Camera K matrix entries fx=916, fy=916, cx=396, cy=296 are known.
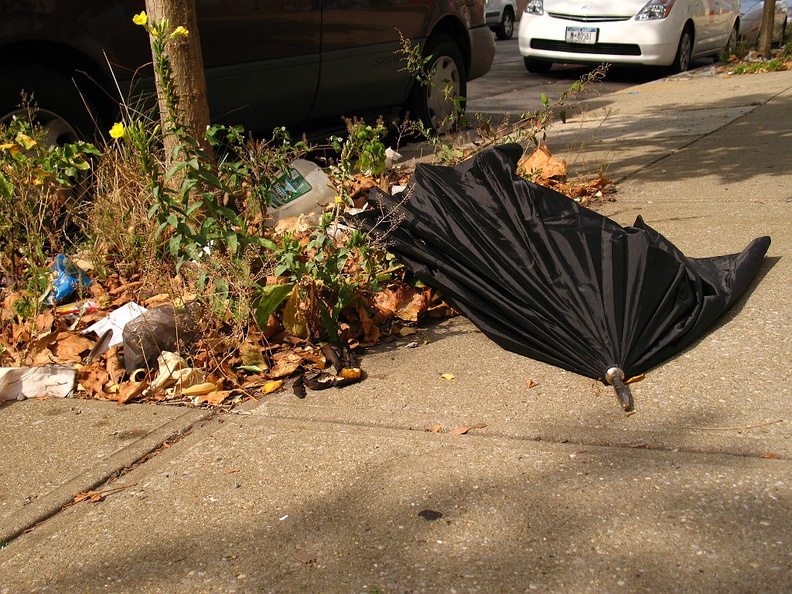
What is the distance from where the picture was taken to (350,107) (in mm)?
6641

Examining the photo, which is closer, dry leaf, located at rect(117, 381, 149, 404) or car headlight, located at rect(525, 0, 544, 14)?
dry leaf, located at rect(117, 381, 149, 404)

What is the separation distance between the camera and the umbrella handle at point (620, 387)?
2.93 metres

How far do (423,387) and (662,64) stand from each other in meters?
9.66

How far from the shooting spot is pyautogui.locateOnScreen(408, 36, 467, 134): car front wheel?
23.7 ft

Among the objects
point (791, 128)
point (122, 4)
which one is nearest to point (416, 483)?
point (122, 4)

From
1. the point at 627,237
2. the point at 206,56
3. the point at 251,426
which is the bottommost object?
the point at 251,426

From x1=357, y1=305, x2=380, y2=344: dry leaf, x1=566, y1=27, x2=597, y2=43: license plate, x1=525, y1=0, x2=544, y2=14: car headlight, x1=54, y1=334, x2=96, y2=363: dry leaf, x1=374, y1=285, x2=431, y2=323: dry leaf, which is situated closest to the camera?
x1=54, y1=334, x2=96, y2=363: dry leaf

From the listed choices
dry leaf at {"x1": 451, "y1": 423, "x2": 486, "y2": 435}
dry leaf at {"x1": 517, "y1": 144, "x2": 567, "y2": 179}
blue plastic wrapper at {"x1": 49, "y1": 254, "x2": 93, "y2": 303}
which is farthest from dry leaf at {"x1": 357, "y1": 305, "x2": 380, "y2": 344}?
dry leaf at {"x1": 517, "y1": 144, "x2": 567, "y2": 179}

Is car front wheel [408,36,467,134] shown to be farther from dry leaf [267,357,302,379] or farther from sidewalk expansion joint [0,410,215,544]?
sidewalk expansion joint [0,410,215,544]

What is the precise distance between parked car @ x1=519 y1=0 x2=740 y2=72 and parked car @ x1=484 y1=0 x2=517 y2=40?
8485 millimetres

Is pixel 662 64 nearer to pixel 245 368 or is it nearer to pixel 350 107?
pixel 350 107

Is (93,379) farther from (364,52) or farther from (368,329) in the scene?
Result: (364,52)

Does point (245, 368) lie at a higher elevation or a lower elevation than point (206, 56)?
lower

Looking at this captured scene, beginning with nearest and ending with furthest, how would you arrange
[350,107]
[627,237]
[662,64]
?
1. [627,237]
2. [350,107]
3. [662,64]
